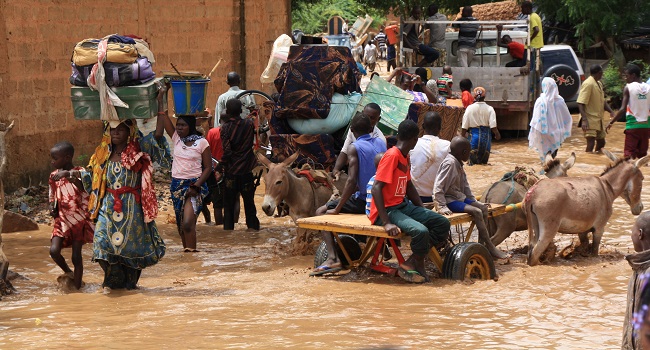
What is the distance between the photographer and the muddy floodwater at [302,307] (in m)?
6.59

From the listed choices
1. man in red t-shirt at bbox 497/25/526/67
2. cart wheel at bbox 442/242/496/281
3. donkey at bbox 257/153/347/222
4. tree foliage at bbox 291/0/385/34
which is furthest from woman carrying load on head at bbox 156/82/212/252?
tree foliage at bbox 291/0/385/34

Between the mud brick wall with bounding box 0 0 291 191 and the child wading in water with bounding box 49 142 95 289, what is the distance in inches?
190

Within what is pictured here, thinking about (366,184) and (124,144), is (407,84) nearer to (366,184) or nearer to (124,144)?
(366,184)

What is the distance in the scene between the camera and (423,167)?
9094 millimetres

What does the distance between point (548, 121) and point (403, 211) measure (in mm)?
6429

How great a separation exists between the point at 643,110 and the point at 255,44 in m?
7.28

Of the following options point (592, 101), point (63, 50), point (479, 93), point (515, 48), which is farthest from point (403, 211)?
point (515, 48)

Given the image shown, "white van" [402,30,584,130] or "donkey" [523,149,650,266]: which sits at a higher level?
"white van" [402,30,584,130]

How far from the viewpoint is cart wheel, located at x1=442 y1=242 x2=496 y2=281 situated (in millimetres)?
8258

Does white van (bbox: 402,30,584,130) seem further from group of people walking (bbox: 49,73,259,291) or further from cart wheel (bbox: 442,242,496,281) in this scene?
group of people walking (bbox: 49,73,259,291)

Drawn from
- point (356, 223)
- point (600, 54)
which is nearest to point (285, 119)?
point (356, 223)

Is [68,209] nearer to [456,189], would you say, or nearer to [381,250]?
[381,250]

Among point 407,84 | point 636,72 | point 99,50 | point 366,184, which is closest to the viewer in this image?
point 99,50

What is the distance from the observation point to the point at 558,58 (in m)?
22.4
